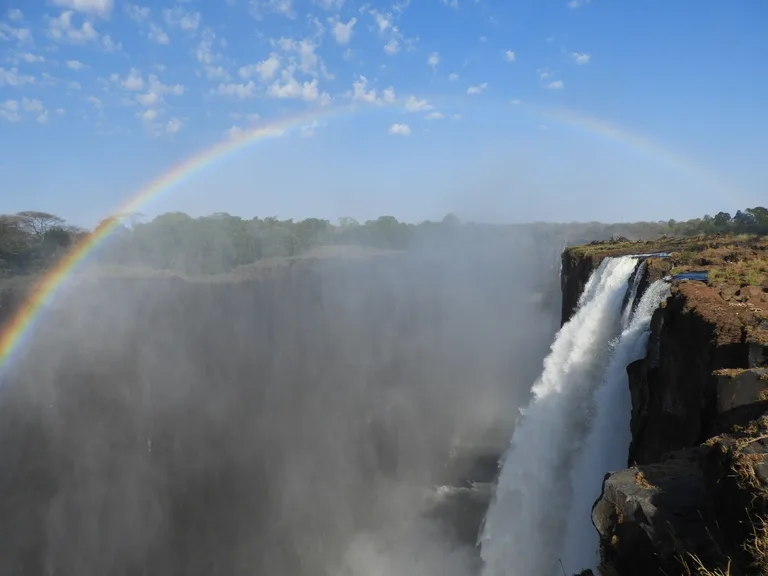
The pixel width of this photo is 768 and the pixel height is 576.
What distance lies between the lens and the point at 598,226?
105 metres

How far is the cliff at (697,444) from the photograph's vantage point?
4.00 m

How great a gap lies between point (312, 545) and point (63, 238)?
50.8 metres

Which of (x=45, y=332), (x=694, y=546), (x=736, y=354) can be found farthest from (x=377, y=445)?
(x=45, y=332)

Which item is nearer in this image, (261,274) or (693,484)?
(693,484)

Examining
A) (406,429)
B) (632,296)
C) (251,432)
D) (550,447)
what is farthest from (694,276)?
(251,432)

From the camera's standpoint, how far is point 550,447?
38.7 feet

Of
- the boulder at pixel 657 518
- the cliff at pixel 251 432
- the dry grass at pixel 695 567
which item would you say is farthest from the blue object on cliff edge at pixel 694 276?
the cliff at pixel 251 432

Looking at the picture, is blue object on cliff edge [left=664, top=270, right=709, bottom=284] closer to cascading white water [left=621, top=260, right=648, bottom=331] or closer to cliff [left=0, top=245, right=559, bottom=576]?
cascading white water [left=621, top=260, right=648, bottom=331]

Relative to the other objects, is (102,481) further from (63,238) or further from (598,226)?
(598,226)

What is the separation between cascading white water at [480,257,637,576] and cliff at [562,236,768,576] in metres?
2.68

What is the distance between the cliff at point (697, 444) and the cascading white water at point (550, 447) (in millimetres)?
2677

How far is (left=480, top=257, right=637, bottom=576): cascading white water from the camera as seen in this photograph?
10.8 metres

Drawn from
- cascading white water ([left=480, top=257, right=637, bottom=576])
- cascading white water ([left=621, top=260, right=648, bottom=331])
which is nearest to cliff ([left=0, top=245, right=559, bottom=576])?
cascading white water ([left=480, top=257, right=637, bottom=576])

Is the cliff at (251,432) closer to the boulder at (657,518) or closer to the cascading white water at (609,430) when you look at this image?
the cascading white water at (609,430)
